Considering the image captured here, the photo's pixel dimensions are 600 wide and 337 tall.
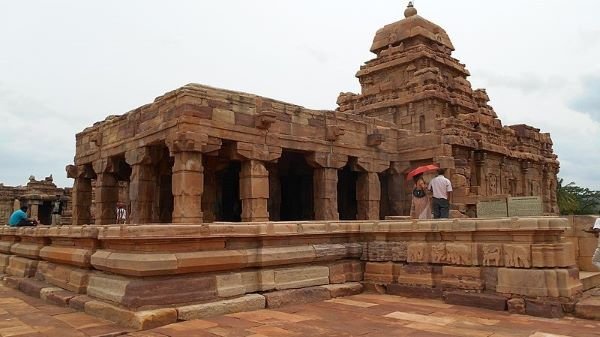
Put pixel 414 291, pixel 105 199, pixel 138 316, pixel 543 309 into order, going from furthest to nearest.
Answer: pixel 105 199, pixel 414 291, pixel 543 309, pixel 138 316

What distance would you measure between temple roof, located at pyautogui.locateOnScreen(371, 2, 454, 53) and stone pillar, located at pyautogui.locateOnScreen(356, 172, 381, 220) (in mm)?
10896

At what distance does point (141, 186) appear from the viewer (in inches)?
574

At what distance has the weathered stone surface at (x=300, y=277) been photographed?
624 cm

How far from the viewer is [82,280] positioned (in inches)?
239

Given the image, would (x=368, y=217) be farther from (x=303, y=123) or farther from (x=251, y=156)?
(x=251, y=156)

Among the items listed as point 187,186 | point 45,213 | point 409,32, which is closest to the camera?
point 187,186

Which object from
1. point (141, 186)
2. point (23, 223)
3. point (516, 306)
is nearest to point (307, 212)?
point (141, 186)

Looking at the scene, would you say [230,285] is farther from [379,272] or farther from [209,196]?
[209,196]

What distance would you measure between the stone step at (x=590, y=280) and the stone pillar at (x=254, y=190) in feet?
27.2

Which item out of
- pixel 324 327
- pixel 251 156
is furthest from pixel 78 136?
pixel 324 327

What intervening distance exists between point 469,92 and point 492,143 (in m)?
5.41

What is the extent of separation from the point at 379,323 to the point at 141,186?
11.2 metres

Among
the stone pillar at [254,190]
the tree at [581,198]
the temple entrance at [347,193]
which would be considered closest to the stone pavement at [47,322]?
the stone pillar at [254,190]

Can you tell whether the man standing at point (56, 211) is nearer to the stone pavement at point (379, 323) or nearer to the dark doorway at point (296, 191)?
the dark doorway at point (296, 191)
